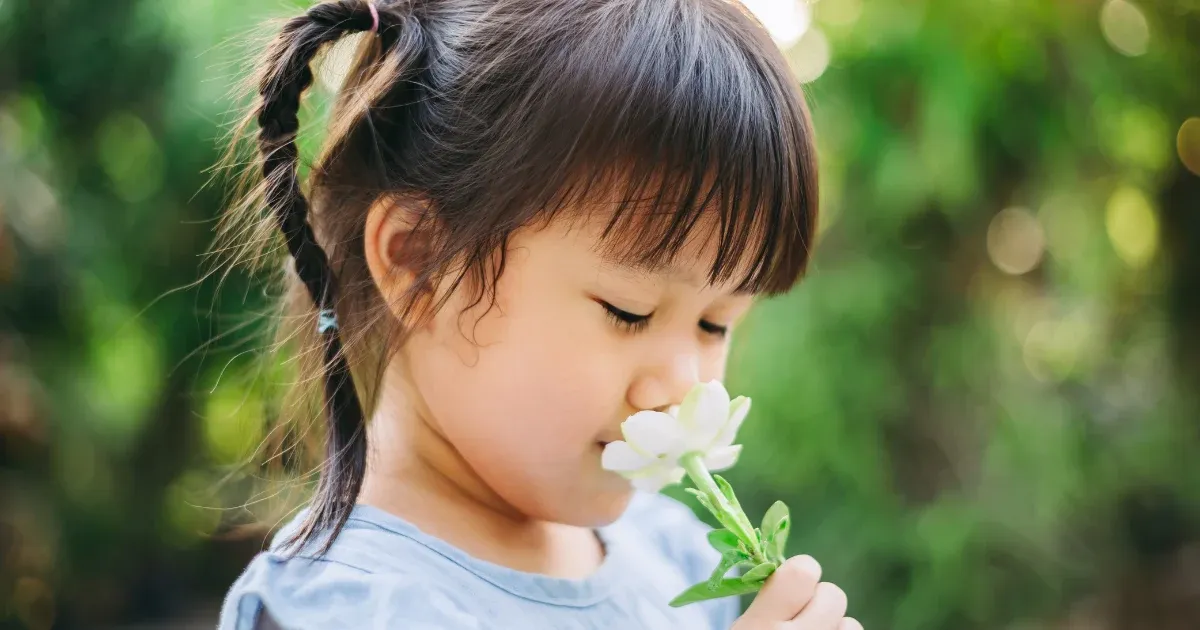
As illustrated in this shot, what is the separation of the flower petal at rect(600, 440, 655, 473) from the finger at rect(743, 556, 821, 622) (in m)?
0.12

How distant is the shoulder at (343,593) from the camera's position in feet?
2.59

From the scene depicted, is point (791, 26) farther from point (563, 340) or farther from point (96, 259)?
point (96, 259)

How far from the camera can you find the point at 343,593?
803 mm

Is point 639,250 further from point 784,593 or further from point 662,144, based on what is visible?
point 784,593

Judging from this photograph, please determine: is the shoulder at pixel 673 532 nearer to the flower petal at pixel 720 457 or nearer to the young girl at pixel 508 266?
the young girl at pixel 508 266

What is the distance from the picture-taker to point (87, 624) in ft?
6.54

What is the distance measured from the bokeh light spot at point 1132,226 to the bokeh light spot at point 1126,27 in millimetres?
212

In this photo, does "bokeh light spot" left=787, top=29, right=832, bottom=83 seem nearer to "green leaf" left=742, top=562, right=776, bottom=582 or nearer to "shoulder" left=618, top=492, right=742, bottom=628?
"shoulder" left=618, top=492, right=742, bottom=628

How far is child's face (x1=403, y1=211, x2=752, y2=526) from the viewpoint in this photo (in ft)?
2.65

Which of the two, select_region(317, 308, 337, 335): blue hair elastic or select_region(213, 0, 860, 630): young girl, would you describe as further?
select_region(317, 308, 337, 335): blue hair elastic

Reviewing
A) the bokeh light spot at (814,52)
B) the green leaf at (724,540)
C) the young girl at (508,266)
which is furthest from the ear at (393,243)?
the bokeh light spot at (814,52)

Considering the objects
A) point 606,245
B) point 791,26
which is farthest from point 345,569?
point 791,26

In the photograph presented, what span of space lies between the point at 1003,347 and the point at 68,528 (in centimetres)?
162

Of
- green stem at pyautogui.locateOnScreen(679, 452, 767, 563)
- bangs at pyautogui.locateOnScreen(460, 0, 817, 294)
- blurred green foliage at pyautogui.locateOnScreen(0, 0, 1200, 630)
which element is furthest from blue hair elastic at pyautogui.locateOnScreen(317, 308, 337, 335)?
blurred green foliage at pyautogui.locateOnScreen(0, 0, 1200, 630)
